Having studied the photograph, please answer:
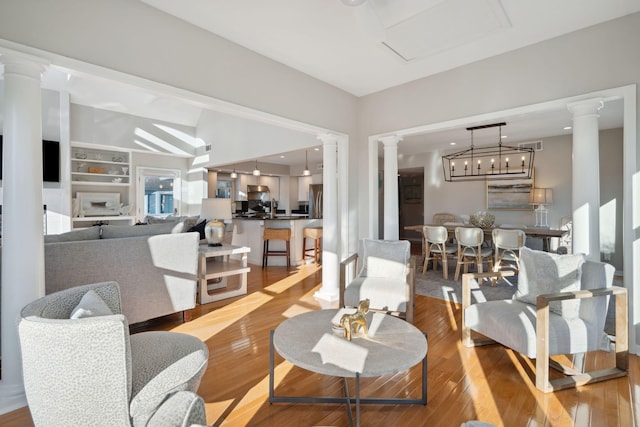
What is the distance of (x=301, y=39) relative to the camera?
10.0ft

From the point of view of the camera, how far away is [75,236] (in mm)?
2801

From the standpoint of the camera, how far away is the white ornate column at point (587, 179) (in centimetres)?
286

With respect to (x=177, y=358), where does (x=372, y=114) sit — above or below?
above

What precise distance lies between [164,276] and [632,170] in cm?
432

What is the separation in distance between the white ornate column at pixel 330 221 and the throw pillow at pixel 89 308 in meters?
3.02

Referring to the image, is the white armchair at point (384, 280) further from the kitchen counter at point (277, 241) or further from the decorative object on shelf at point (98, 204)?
the decorative object on shelf at point (98, 204)

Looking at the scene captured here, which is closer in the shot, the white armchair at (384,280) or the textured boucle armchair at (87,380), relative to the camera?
the textured boucle armchair at (87,380)

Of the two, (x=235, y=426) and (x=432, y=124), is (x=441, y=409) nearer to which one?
(x=235, y=426)

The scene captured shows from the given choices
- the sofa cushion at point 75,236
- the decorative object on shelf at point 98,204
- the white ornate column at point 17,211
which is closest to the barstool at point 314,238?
the sofa cushion at point 75,236

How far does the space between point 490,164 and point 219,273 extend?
20.8 feet

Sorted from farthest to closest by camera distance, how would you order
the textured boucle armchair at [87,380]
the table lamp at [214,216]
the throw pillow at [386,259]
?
the table lamp at [214,216] → the throw pillow at [386,259] → the textured boucle armchair at [87,380]

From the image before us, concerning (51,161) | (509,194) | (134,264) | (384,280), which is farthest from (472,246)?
(51,161)

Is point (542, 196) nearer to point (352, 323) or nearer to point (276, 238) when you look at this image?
point (276, 238)

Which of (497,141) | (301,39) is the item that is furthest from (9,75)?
(497,141)
